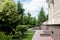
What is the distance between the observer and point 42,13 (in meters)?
64.5

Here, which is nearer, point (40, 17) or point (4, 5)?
point (4, 5)

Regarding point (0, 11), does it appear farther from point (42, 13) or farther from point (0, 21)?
point (42, 13)

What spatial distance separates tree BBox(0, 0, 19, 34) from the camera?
19375mm

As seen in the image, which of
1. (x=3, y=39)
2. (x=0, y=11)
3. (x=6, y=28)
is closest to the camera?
(x=3, y=39)

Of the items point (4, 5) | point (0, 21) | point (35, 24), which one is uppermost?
point (4, 5)

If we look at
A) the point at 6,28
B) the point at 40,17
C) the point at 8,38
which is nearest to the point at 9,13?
the point at 6,28

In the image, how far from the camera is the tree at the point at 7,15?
19375 millimetres

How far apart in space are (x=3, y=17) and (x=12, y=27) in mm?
1967

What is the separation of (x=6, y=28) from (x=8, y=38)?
998 centimetres

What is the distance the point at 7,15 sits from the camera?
19.4m

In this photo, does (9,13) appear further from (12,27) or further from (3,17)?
(12,27)

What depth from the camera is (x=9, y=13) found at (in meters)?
19.5

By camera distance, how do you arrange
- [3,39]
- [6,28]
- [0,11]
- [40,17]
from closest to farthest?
1. [3,39]
2. [0,11]
3. [6,28]
4. [40,17]

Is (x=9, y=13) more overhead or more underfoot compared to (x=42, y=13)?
more overhead
